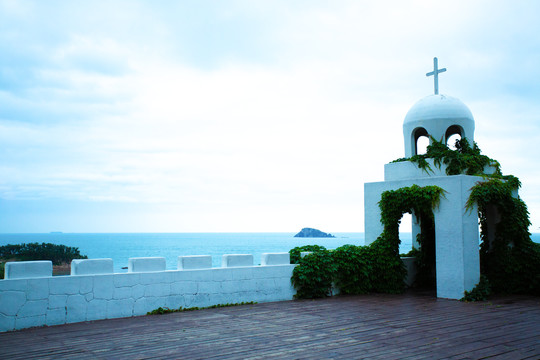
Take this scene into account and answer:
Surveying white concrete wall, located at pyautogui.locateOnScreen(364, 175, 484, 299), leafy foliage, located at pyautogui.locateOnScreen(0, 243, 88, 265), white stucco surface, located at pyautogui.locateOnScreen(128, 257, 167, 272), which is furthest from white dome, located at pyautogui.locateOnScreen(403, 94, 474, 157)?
leafy foliage, located at pyautogui.locateOnScreen(0, 243, 88, 265)

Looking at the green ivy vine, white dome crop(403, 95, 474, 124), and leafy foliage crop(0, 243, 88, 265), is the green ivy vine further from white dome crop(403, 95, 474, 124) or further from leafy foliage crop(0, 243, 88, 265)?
leafy foliage crop(0, 243, 88, 265)

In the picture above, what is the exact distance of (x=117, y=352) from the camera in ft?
20.1

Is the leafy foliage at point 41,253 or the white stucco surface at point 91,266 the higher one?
the white stucco surface at point 91,266

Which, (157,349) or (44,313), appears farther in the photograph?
(44,313)

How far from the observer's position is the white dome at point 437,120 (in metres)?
12.7

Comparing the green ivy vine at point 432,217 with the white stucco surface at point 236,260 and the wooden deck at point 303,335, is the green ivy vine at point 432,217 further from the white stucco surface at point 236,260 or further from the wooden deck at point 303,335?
the wooden deck at point 303,335

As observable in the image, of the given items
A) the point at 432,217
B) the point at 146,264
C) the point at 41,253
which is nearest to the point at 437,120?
the point at 432,217

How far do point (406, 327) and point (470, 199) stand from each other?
443cm

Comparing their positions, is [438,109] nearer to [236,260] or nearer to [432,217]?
[432,217]

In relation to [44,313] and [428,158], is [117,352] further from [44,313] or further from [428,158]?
[428,158]

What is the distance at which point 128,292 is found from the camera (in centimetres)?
881

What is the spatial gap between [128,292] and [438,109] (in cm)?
945

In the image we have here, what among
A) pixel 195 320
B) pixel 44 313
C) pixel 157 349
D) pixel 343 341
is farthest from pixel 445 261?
pixel 44 313

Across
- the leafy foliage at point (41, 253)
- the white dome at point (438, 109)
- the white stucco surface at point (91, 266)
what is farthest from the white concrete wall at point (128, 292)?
the leafy foliage at point (41, 253)
